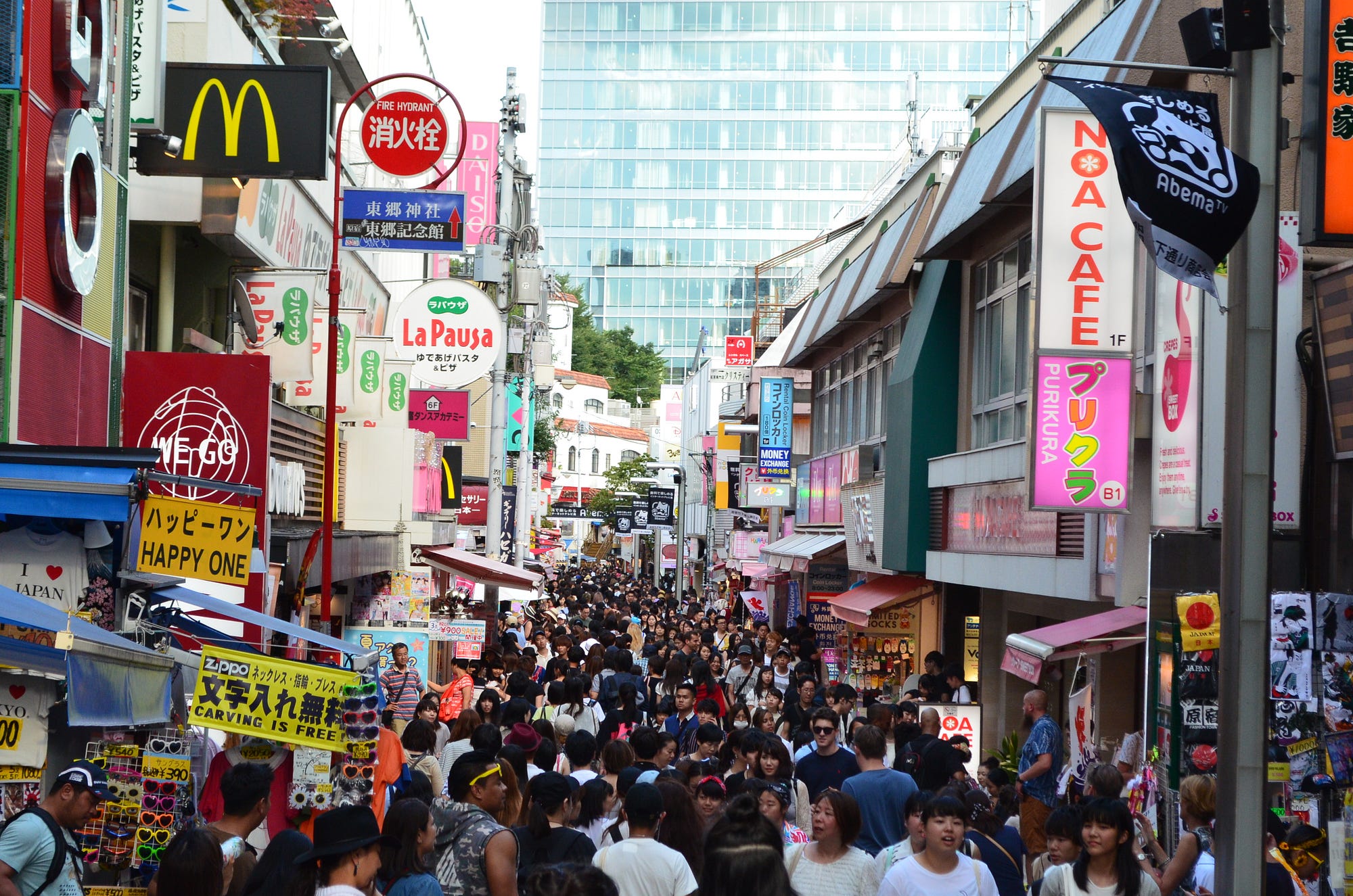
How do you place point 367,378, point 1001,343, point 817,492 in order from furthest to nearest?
point 817,492
point 367,378
point 1001,343

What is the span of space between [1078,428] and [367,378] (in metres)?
11.4

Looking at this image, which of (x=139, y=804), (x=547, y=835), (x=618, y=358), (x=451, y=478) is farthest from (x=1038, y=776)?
(x=618, y=358)

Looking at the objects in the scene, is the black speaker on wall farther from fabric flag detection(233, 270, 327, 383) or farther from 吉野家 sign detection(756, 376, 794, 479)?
吉野家 sign detection(756, 376, 794, 479)

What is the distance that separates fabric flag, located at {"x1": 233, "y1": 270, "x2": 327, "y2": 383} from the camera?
16109 mm

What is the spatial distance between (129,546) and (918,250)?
1276 cm

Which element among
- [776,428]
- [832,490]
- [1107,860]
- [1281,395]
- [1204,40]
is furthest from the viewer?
[776,428]

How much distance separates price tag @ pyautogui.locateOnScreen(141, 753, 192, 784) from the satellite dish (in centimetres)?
889

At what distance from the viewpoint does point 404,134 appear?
55.3ft

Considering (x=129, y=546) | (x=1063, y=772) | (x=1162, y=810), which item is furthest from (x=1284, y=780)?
(x=129, y=546)

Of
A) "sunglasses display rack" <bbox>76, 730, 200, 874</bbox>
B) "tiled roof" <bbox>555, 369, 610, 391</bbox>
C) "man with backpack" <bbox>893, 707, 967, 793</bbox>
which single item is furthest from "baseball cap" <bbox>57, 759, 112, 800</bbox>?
"tiled roof" <bbox>555, 369, 610, 391</bbox>

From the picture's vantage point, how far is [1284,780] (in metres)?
9.52

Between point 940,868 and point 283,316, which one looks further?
point 283,316

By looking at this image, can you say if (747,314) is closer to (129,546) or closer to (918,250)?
(918,250)

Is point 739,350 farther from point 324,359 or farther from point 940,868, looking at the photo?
point 940,868
